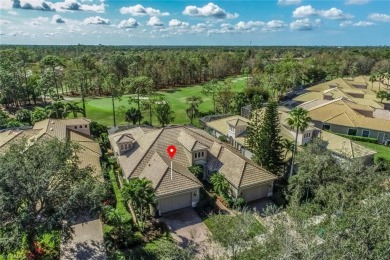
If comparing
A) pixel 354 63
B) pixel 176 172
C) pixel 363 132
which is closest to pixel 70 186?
pixel 176 172

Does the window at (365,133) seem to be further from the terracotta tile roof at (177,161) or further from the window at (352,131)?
the terracotta tile roof at (177,161)

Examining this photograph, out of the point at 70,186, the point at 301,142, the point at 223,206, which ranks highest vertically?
the point at 70,186

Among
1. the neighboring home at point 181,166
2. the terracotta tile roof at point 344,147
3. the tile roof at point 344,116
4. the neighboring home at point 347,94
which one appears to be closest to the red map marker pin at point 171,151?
the neighboring home at point 181,166

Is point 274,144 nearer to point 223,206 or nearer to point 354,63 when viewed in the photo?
point 223,206

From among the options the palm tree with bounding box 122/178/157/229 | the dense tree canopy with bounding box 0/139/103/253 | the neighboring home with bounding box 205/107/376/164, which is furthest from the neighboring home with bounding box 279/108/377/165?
the dense tree canopy with bounding box 0/139/103/253

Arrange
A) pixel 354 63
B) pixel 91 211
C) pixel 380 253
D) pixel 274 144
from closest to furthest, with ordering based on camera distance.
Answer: pixel 380 253 < pixel 91 211 < pixel 274 144 < pixel 354 63

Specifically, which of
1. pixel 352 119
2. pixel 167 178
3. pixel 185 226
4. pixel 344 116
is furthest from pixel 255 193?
pixel 352 119
